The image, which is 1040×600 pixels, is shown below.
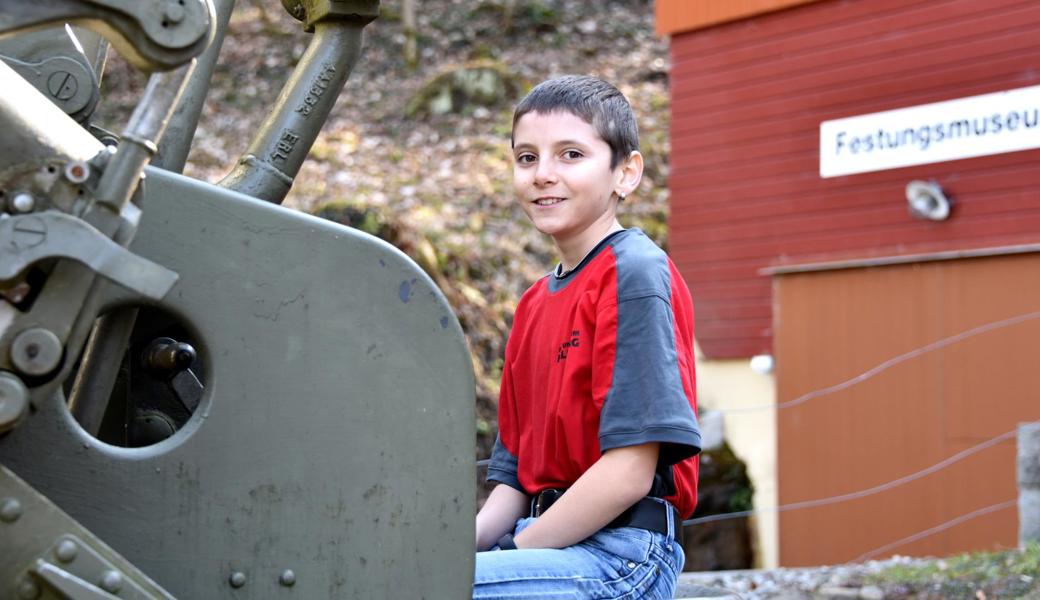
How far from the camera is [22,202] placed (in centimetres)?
146

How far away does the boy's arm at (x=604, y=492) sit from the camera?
6.80 feet

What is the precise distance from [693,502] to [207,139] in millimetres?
15528

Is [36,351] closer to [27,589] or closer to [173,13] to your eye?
[27,589]

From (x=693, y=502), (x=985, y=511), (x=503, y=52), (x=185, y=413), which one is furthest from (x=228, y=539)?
(x=503, y=52)

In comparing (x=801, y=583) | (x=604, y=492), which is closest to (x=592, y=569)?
(x=604, y=492)

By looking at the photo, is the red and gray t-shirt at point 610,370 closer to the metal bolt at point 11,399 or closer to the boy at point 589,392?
the boy at point 589,392

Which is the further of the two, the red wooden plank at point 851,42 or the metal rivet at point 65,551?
the red wooden plank at point 851,42

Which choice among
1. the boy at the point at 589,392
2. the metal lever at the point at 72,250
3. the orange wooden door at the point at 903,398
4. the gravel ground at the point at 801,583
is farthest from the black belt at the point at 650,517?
the orange wooden door at the point at 903,398

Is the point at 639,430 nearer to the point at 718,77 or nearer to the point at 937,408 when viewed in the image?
the point at 937,408

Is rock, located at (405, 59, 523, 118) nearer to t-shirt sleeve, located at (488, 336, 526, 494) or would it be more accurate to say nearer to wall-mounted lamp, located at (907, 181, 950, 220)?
wall-mounted lamp, located at (907, 181, 950, 220)

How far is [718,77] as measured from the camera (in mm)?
11602

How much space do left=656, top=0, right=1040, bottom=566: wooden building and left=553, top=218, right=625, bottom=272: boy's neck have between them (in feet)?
25.3

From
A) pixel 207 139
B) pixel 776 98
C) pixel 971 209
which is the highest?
pixel 207 139

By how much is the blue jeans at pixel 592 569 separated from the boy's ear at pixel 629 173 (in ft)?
2.01
